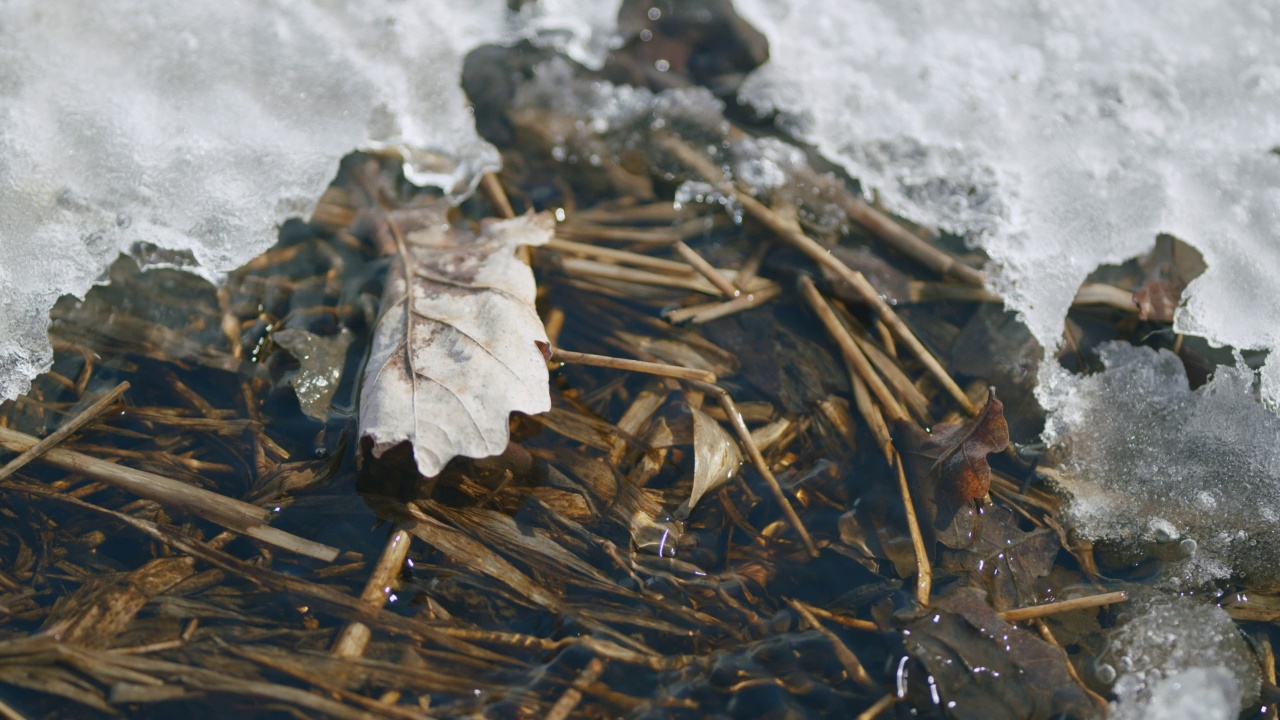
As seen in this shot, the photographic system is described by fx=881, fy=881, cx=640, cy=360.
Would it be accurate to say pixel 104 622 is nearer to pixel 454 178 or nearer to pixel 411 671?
pixel 411 671

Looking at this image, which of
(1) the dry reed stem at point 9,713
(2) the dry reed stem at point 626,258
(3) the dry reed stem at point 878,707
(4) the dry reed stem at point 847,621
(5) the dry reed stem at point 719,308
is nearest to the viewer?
(1) the dry reed stem at point 9,713

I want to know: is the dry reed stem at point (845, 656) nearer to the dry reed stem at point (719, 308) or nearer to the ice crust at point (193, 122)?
the dry reed stem at point (719, 308)

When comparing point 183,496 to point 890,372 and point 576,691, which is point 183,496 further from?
point 890,372

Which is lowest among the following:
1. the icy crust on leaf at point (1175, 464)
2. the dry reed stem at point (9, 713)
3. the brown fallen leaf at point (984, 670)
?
the dry reed stem at point (9, 713)

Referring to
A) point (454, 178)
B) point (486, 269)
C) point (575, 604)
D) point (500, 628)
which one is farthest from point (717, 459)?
point (454, 178)

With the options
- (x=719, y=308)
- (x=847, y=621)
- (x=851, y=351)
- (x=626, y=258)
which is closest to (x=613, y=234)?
(x=626, y=258)

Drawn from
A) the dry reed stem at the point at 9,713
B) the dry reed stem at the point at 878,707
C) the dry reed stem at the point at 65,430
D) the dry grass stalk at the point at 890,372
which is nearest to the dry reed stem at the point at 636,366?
the dry grass stalk at the point at 890,372
